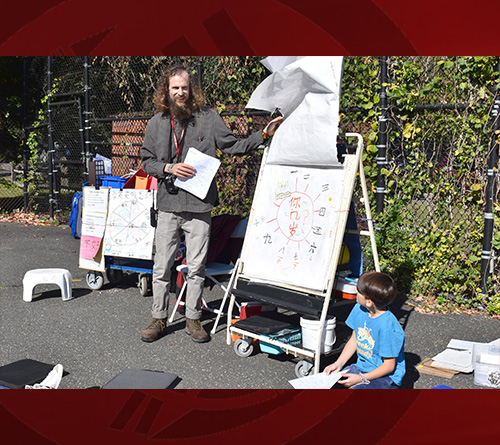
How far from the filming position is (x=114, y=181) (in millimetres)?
7266

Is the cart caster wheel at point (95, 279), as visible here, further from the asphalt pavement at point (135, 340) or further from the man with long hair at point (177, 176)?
the man with long hair at point (177, 176)

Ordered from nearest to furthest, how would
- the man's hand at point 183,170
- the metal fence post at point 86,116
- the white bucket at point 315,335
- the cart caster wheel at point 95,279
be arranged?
the white bucket at point 315,335
the man's hand at point 183,170
the cart caster wheel at point 95,279
the metal fence post at point 86,116

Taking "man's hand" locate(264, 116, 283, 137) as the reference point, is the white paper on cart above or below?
below

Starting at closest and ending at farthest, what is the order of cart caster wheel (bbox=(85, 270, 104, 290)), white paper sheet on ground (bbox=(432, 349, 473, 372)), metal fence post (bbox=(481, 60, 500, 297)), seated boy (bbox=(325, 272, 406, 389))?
1. seated boy (bbox=(325, 272, 406, 389))
2. white paper sheet on ground (bbox=(432, 349, 473, 372))
3. metal fence post (bbox=(481, 60, 500, 297))
4. cart caster wheel (bbox=(85, 270, 104, 290))

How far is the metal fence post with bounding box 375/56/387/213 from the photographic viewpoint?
20.8 ft

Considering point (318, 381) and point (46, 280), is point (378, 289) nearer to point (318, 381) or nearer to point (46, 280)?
point (318, 381)

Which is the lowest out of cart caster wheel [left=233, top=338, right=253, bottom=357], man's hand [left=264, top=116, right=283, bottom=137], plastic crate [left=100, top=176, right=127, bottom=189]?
cart caster wheel [left=233, top=338, right=253, bottom=357]

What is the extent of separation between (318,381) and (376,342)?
459mm

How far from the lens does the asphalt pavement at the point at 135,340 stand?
4324 millimetres

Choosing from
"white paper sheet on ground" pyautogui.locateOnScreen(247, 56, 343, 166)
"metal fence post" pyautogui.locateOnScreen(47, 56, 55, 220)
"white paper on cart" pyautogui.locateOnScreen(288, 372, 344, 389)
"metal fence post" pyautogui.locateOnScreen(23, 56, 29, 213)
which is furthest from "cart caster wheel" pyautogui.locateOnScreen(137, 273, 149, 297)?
"metal fence post" pyautogui.locateOnScreen(23, 56, 29, 213)

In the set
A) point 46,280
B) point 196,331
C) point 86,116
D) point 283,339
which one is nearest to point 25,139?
point 86,116

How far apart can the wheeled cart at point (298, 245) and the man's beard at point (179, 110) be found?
83cm

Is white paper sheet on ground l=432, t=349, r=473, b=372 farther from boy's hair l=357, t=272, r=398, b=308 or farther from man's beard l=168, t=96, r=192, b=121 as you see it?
man's beard l=168, t=96, r=192, b=121

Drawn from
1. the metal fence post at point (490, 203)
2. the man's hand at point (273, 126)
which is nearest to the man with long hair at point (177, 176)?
the man's hand at point (273, 126)
